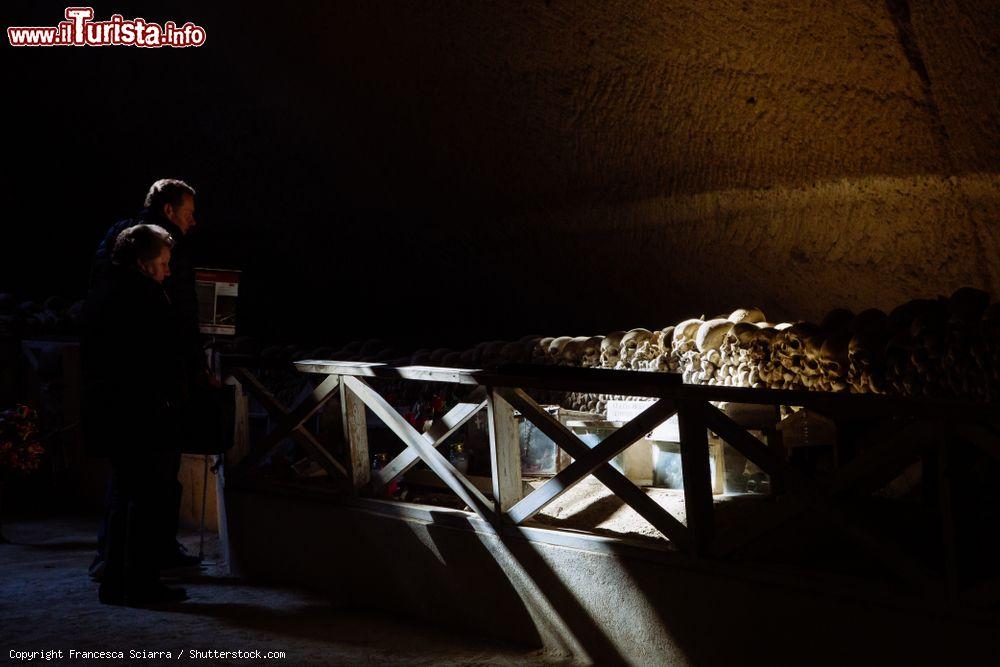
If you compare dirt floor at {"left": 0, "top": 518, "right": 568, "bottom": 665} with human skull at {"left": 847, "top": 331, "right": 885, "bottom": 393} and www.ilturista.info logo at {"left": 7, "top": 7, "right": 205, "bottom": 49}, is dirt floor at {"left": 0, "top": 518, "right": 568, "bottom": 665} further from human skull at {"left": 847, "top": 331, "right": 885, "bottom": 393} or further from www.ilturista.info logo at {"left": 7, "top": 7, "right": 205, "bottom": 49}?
www.ilturista.info logo at {"left": 7, "top": 7, "right": 205, "bottom": 49}

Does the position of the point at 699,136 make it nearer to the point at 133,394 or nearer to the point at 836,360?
the point at 836,360

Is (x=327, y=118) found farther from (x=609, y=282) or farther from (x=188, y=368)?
(x=188, y=368)

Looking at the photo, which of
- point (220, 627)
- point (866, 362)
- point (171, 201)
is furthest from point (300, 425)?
point (866, 362)

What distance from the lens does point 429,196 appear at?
7.57 meters

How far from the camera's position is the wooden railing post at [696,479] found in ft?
10.3

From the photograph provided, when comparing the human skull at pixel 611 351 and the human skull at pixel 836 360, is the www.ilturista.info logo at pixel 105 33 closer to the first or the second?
the human skull at pixel 611 351

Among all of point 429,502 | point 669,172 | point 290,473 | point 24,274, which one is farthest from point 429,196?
point 24,274

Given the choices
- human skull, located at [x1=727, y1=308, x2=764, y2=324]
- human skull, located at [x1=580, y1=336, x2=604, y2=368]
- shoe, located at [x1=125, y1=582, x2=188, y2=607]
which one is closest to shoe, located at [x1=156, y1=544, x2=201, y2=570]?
shoe, located at [x1=125, y1=582, x2=188, y2=607]

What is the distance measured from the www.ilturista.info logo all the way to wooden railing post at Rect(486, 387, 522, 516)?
5.73m

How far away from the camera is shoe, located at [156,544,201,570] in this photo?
4648mm

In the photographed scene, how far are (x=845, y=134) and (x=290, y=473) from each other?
3325mm

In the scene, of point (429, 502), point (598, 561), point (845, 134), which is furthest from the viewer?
point (845, 134)

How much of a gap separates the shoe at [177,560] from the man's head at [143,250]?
4.54ft

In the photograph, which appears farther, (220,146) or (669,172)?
(220,146)
